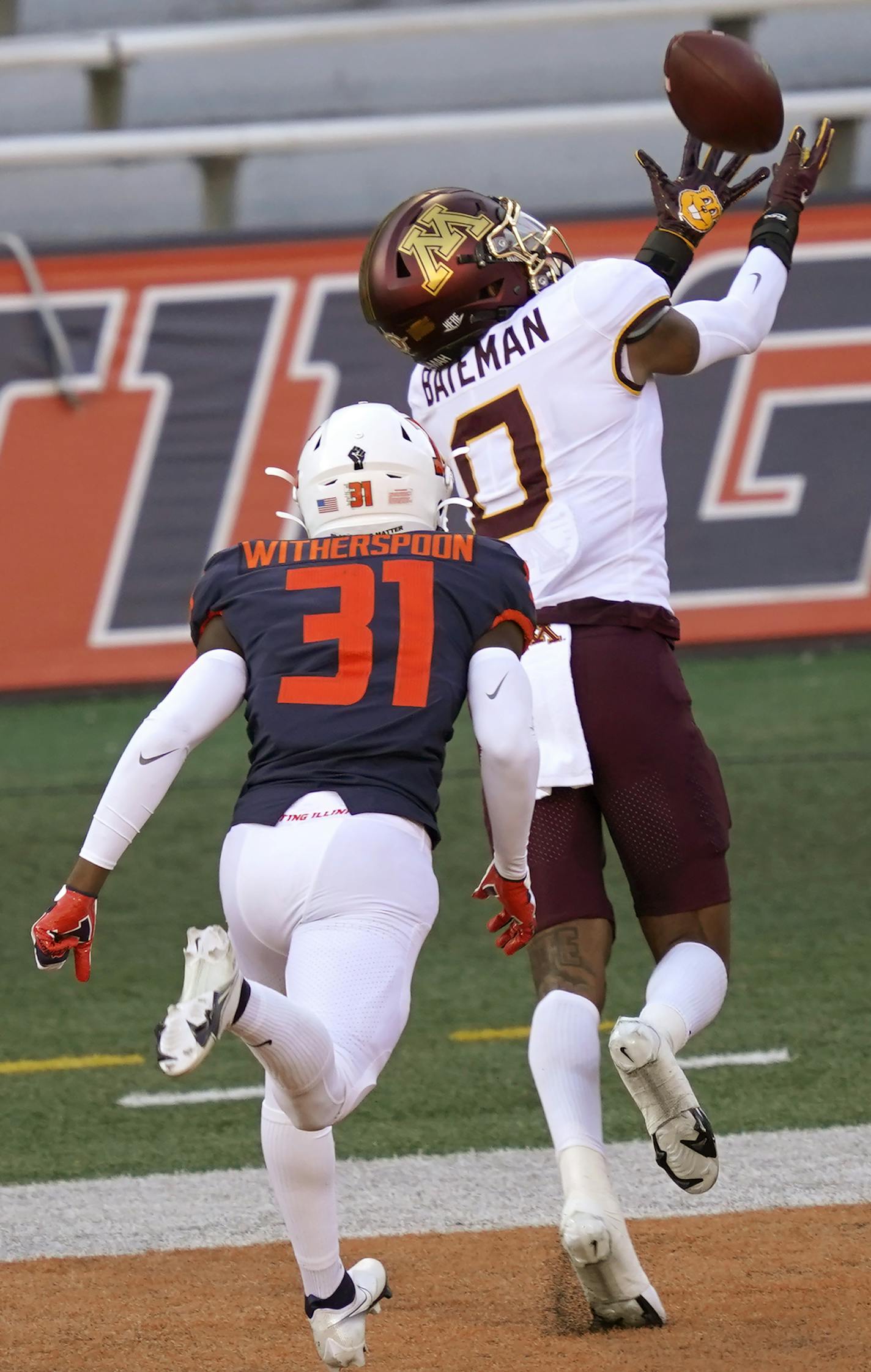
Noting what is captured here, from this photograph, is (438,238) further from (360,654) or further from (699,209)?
(360,654)

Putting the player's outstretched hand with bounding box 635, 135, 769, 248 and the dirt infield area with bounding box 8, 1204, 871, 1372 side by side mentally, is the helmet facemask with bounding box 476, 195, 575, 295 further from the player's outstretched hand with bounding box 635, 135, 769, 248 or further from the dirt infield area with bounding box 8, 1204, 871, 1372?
the dirt infield area with bounding box 8, 1204, 871, 1372

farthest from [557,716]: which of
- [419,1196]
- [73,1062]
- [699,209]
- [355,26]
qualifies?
[355,26]

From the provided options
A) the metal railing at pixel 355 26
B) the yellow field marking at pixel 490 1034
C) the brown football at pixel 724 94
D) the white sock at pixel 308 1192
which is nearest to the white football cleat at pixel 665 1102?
the white sock at pixel 308 1192

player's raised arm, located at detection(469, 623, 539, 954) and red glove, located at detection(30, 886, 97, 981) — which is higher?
player's raised arm, located at detection(469, 623, 539, 954)

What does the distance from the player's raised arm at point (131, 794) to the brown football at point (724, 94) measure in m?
1.58

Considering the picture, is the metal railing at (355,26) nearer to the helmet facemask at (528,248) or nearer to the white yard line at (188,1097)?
the white yard line at (188,1097)

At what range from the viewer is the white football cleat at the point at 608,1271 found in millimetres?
2812

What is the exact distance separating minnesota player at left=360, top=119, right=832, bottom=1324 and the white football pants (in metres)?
0.48

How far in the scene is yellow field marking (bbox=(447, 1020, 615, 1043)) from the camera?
489 centimetres

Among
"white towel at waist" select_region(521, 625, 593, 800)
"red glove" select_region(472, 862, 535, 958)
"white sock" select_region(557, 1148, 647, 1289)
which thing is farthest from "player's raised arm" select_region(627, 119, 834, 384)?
"white sock" select_region(557, 1148, 647, 1289)

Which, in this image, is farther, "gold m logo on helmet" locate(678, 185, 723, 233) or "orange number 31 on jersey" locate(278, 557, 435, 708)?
"gold m logo on helmet" locate(678, 185, 723, 233)

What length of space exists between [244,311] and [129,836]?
22.8 ft

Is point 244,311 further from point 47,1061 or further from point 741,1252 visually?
point 741,1252

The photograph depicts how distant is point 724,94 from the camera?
3717 millimetres
